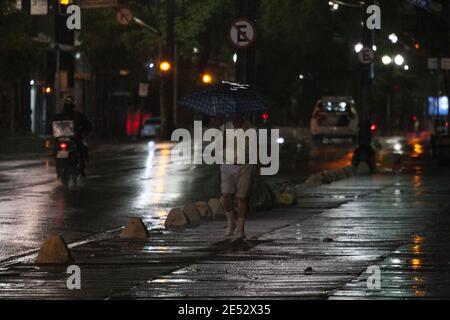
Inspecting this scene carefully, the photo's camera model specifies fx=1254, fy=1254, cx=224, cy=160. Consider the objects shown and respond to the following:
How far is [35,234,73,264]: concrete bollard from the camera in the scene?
13898mm

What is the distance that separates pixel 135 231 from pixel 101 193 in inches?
326

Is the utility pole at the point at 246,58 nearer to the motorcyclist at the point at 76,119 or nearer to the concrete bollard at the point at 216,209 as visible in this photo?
the concrete bollard at the point at 216,209

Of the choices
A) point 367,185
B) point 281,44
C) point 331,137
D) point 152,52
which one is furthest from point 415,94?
point 367,185

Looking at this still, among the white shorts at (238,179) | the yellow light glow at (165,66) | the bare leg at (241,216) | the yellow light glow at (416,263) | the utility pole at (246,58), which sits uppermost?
the yellow light glow at (165,66)

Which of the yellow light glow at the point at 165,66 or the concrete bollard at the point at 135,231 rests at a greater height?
the yellow light glow at the point at 165,66

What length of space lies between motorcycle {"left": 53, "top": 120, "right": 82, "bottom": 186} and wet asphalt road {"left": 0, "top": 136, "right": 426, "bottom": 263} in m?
0.34

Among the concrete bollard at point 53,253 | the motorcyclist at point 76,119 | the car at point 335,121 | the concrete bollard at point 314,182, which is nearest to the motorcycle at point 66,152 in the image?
the motorcyclist at point 76,119

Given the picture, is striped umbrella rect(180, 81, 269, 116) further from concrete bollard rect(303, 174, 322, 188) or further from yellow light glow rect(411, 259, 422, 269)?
concrete bollard rect(303, 174, 322, 188)

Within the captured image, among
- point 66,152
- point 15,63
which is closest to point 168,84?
point 15,63

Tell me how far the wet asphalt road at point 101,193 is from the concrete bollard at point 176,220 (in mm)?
201

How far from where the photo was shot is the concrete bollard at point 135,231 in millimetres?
16641

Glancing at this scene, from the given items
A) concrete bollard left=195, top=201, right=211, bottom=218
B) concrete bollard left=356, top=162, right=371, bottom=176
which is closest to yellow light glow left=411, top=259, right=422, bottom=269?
concrete bollard left=195, top=201, right=211, bottom=218
